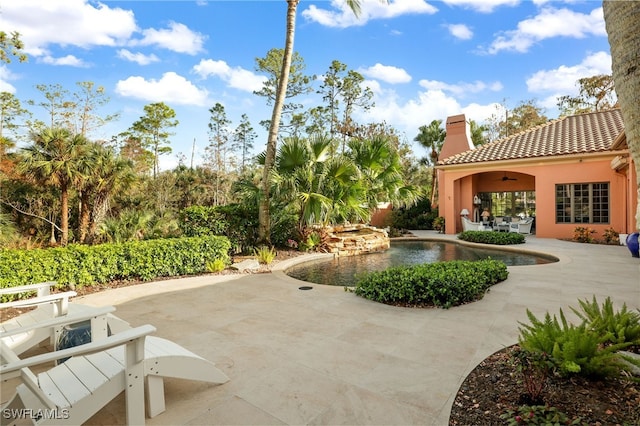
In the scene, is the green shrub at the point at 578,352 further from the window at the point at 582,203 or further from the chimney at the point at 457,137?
the chimney at the point at 457,137

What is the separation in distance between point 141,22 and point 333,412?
1208 cm

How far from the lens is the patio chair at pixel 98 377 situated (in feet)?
6.76

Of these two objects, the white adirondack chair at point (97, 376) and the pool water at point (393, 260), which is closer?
the white adirondack chair at point (97, 376)

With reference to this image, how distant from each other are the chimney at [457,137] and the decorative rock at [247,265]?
15.8 meters

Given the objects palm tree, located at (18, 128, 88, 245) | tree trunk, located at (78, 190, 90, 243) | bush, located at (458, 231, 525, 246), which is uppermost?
palm tree, located at (18, 128, 88, 245)

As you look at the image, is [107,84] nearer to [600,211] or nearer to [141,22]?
→ [141,22]

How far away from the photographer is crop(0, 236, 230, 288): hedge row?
5668 mm

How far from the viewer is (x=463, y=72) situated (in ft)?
51.3

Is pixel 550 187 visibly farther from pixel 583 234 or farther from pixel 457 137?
pixel 457 137

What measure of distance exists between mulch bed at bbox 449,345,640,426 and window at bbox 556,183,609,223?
1397cm

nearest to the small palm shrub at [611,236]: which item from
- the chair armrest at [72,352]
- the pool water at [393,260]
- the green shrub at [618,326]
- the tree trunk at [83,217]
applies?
the pool water at [393,260]

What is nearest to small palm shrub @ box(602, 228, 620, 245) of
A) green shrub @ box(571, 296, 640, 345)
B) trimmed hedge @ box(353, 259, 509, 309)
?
trimmed hedge @ box(353, 259, 509, 309)

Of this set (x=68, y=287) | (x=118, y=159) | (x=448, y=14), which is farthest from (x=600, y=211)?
(x=118, y=159)

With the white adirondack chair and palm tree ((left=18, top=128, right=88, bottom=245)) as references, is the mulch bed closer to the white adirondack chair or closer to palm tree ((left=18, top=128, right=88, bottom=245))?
the white adirondack chair
